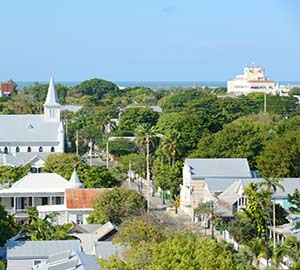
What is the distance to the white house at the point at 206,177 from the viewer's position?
5616cm

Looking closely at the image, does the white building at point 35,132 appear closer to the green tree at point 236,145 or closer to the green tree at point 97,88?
the green tree at point 236,145

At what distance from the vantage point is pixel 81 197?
51.2m

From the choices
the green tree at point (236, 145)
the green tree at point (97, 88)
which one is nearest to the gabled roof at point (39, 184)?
the green tree at point (236, 145)

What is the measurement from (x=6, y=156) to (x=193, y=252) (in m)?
46.3

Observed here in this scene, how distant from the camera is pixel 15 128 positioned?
82188 mm

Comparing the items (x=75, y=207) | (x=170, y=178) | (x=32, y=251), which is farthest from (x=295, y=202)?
(x=170, y=178)

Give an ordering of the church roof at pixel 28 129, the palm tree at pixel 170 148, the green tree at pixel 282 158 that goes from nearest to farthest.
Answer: the green tree at pixel 282 158 → the palm tree at pixel 170 148 → the church roof at pixel 28 129

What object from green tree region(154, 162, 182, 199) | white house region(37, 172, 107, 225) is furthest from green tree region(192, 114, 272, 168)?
white house region(37, 172, 107, 225)

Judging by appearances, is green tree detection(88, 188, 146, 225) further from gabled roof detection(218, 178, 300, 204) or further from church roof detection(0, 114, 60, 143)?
church roof detection(0, 114, 60, 143)

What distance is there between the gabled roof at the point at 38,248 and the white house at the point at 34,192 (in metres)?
17.4

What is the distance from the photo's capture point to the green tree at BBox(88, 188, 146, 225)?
45750 millimetres

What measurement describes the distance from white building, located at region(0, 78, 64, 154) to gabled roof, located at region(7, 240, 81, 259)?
143ft

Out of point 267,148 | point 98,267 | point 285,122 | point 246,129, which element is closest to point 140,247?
A: point 98,267

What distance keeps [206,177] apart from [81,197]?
10.1 metres
